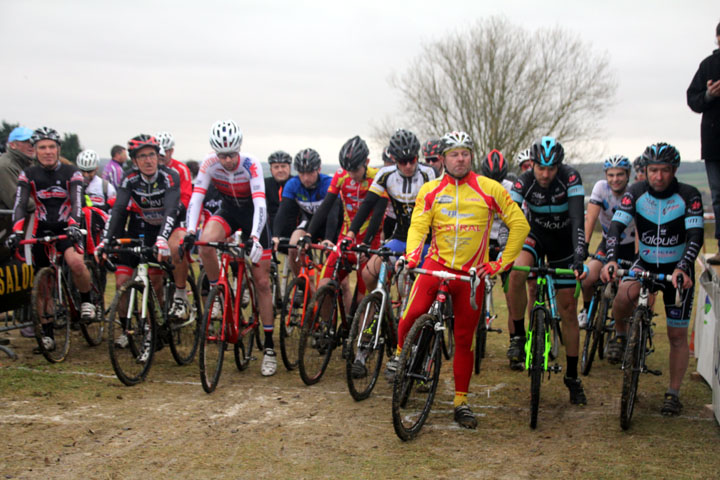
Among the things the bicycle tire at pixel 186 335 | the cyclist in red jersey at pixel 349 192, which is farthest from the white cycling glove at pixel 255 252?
the bicycle tire at pixel 186 335

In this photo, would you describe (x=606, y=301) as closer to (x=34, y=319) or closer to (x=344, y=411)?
(x=344, y=411)

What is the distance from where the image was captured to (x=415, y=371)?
541cm

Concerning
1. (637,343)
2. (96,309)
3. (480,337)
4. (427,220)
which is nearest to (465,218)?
(427,220)

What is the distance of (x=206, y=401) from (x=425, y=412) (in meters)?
2.07

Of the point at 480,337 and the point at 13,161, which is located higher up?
the point at 13,161

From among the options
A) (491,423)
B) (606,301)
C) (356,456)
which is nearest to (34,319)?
(356,456)

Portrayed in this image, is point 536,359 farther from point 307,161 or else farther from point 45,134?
point 45,134

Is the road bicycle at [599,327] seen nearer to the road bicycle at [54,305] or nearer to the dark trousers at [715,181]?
the dark trousers at [715,181]

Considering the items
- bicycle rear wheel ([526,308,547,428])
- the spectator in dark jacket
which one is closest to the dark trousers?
the spectator in dark jacket

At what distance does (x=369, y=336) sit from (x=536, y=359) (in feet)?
5.07

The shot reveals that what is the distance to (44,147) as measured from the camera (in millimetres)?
7742

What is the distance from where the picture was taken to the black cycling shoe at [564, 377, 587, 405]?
638cm

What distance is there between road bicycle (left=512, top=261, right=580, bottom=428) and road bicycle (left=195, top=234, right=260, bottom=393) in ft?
9.15

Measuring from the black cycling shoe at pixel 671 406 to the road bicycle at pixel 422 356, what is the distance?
6.96 ft
